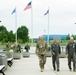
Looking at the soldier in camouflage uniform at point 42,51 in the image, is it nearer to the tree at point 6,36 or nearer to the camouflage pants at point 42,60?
the camouflage pants at point 42,60

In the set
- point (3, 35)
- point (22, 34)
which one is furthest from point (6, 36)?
point (22, 34)

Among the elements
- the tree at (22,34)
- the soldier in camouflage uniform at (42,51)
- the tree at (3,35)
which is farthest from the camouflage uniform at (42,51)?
the tree at (22,34)

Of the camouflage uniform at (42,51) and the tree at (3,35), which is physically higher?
the tree at (3,35)

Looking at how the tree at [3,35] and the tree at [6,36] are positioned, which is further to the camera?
the tree at [6,36]

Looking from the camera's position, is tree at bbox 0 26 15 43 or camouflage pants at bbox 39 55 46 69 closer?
camouflage pants at bbox 39 55 46 69

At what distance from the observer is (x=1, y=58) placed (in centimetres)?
1738

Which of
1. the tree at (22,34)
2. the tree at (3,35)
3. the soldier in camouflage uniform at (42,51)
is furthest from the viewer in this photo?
the tree at (22,34)

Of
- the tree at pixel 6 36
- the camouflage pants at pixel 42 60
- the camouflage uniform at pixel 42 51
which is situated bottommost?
the camouflage pants at pixel 42 60

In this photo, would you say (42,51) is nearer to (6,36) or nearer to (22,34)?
(6,36)

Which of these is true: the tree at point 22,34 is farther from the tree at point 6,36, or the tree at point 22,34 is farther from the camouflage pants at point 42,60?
the camouflage pants at point 42,60

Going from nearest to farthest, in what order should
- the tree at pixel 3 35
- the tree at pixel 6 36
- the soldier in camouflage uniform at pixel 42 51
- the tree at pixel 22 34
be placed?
the soldier in camouflage uniform at pixel 42 51
the tree at pixel 3 35
the tree at pixel 6 36
the tree at pixel 22 34

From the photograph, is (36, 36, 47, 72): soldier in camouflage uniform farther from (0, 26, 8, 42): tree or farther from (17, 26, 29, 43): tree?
(17, 26, 29, 43): tree

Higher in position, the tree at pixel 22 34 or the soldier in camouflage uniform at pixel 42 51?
the tree at pixel 22 34

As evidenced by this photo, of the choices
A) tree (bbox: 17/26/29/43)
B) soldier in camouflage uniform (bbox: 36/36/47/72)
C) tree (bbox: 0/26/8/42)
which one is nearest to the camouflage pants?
soldier in camouflage uniform (bbox: 36/36/47/72)
